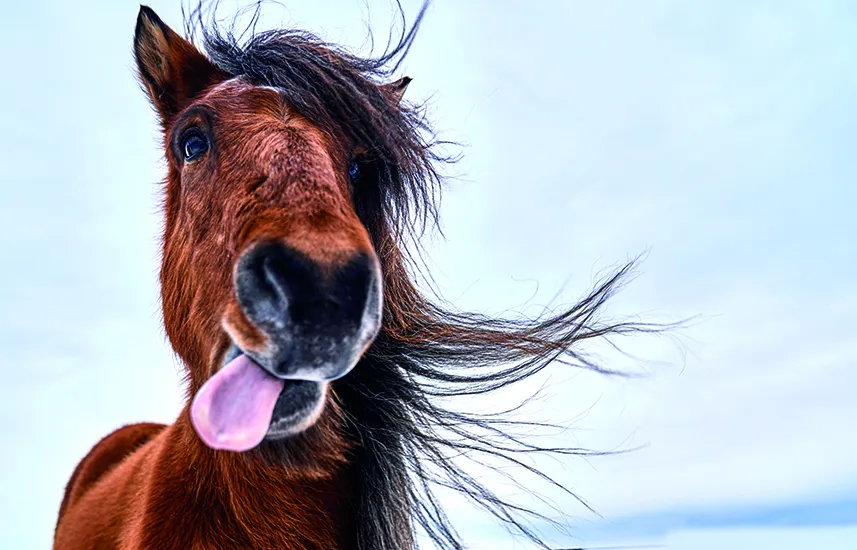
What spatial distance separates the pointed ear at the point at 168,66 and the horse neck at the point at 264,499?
1427 mm

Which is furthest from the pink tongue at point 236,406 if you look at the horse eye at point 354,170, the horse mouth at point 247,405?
the horse eye at point 354,170

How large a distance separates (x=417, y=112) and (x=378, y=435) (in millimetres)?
1380

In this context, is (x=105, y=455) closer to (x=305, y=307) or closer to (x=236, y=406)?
(x=236, y=406)

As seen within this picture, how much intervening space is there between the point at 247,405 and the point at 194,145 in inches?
43.7

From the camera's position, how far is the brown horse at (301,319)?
1480mm

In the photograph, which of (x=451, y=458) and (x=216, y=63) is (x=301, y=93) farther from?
(x=451, y=458)

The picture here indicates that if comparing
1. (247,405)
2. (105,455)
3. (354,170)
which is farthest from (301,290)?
(105,455)

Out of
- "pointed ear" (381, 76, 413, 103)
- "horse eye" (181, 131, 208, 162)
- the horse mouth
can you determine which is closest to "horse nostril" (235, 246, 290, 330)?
the horse mouth

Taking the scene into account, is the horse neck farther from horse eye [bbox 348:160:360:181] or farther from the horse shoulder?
the horse shoulder

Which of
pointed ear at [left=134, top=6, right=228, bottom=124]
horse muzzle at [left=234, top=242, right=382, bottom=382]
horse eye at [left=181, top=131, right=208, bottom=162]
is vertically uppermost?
pointed ear at [left=134, top=6, right=228, bottom=124]

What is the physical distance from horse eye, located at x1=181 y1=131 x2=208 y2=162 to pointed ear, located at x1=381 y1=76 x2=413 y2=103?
0.74 meters

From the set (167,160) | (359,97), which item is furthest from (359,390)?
(167,160)

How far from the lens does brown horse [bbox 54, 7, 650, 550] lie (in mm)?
1480

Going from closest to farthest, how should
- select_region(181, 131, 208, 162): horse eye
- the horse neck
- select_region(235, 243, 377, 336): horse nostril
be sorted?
select_region(235, 243, 377, 336): horse nostril, the horse neck, select_region(181, 131, 208, 162): horse eye
